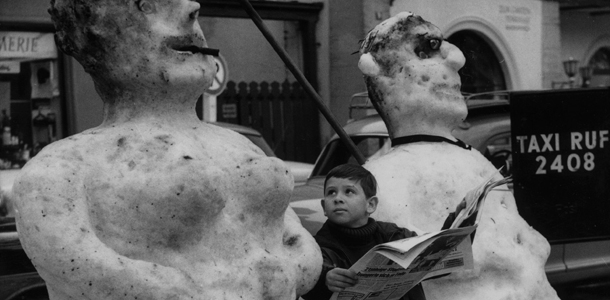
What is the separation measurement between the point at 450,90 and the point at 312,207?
1351mm

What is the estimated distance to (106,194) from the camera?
2756mm

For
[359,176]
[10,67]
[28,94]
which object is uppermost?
[10,67]

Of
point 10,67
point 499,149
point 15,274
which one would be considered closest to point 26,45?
point 10,67

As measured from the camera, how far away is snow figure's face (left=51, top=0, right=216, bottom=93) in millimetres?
2926

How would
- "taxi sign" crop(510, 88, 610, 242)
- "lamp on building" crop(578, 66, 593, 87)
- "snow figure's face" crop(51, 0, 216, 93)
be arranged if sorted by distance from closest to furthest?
"snow figure's face" crop(51, 0, 216, 93)
"taxi sign" crop(510, 88, 610, 242)
"lamp on building" crop(578, 66, 593, 87)

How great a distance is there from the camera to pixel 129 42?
2941 mm

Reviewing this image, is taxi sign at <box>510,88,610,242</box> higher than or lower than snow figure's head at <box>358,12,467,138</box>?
lower

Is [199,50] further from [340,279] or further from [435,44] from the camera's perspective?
[435,44]

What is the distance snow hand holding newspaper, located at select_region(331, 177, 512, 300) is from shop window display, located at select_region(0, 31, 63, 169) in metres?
9.15

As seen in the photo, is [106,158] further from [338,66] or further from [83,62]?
[338,66]

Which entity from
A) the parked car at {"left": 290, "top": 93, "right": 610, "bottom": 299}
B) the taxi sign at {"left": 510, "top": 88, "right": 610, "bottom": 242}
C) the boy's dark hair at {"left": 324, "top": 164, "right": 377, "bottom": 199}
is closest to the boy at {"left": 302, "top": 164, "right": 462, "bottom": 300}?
the boy's dark hair at {"left": 324, "top": 164, "right": 377, "bottom": 199}

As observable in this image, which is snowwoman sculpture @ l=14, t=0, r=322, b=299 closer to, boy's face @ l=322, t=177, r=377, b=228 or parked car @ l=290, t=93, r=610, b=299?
boy's face @ l=322, t=177, r=377, b=228

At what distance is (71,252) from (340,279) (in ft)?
2.93

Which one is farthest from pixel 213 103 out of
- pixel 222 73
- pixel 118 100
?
pixel 118 100
